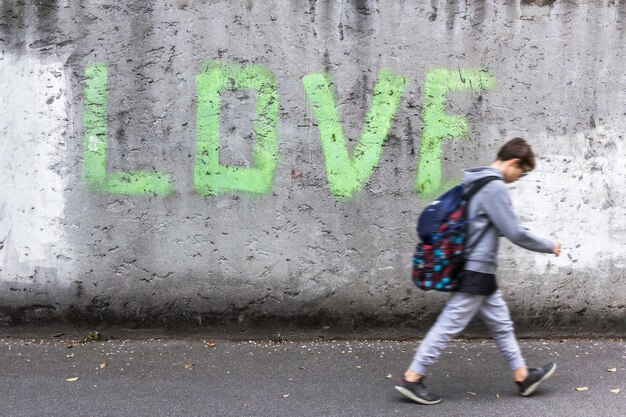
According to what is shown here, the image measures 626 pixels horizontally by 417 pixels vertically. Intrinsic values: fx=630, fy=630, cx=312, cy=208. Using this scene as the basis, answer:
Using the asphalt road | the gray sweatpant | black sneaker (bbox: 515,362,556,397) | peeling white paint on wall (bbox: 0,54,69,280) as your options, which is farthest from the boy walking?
peeling white paint on wall (bbox: 0,54,69,280)

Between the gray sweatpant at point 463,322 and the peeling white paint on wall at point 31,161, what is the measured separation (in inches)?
111

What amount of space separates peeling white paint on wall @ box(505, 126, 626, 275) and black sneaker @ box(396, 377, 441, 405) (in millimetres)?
1560

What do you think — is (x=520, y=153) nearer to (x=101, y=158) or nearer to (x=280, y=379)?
(x=280, y=379)

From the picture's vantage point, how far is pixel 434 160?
Answer: 470 cm

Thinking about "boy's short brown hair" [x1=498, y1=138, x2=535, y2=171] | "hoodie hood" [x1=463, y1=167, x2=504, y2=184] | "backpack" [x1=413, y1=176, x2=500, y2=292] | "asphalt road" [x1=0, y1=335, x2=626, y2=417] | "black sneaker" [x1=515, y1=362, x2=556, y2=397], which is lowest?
"asphalt road" [x1=0, y1=335, x2=626, y2=417]

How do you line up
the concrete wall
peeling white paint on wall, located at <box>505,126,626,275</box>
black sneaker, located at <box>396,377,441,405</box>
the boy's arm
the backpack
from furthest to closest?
peeling white paint on wall, located at <box>505,126,626,275</box>, the concrete wall, black sneaker, located at <box>396,377,441,405</box>, the backpack, the boy's arm

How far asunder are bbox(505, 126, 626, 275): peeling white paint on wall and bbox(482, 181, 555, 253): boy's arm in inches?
51.5

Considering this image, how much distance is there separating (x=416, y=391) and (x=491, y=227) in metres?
1.05

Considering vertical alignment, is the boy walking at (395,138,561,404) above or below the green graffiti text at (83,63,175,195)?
below

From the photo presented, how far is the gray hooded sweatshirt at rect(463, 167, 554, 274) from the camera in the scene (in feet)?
11.3

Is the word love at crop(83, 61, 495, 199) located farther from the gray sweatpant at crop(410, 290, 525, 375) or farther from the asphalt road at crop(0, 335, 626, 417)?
the gray sweatpant at crop(410, 290, 525, 375)

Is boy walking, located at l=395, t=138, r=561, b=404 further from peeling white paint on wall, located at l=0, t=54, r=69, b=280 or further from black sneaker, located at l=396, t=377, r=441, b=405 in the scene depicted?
peeling white paint on wall, located at l=0, t=54, r=69, b=280

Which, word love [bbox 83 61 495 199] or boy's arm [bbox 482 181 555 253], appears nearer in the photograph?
boy's arm [bbox 482 181 555 253]

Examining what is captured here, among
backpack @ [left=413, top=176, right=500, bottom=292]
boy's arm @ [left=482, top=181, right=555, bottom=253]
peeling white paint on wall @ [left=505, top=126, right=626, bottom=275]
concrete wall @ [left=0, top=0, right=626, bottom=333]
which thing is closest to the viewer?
boy's arm @ [left=482, top=181, right=555, bottom=253]
